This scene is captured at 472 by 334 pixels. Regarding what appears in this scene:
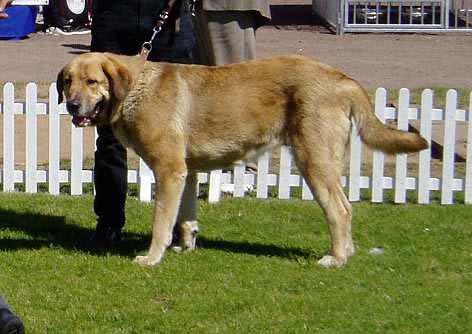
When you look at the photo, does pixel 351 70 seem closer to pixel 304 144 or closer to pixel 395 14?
pixel 395 14

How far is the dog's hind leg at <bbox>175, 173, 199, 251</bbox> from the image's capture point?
730cm

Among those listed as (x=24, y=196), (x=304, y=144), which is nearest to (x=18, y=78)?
(x=24, y=196)

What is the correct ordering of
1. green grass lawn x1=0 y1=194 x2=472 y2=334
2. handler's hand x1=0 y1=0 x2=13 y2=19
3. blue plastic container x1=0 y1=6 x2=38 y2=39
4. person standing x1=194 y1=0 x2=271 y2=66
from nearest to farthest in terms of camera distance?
1. green grass lawn x1=0 y1=194 x2=472 y2=334
2. handler's hand x1=0 y1=0 x2=13 y2=19
3. person standing x1=194 y1=0 x2=271 y2=66
4. blue plastic container x1=0 y1=6 x2=38 y2=39

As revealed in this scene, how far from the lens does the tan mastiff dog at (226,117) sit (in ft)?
22.0

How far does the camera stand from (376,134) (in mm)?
6891

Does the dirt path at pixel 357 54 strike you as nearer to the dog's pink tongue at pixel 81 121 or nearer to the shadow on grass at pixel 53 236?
the shadow on grass at pixel 53 236

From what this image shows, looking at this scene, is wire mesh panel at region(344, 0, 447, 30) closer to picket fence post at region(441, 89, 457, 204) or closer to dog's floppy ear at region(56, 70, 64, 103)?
picket fence post at region(441, 89, 457, 204)

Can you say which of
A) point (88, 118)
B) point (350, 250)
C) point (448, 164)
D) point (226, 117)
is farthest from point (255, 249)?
point (448, 164)

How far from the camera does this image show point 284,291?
20.9 ft

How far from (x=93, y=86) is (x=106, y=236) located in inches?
49.4

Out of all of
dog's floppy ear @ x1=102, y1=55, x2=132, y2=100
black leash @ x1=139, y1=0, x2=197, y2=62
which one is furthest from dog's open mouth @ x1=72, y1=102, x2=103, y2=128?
black leash @ x1=139, y1=0, x2=197, y2=62

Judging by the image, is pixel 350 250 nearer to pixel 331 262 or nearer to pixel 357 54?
pixel 331 262

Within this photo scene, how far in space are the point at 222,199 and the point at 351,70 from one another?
8062mm

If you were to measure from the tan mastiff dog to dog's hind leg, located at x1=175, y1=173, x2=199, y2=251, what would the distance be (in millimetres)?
324
